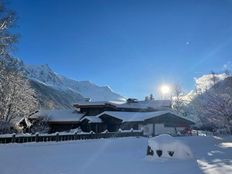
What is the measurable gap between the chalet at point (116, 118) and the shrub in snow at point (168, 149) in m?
19.9

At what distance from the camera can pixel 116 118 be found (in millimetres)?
47062

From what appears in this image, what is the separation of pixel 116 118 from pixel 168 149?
2837 centimetres

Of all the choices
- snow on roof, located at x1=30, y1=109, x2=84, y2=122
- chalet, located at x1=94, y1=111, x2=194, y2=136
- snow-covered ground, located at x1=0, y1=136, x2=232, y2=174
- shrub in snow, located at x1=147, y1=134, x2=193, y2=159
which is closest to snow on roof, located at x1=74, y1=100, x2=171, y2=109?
snow on roof, located at x1=30, y1=109, x2=84, y2=122

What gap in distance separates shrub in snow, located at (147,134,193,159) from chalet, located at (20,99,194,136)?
19885 mm

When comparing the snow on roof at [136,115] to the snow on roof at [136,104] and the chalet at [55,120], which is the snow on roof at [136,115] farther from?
the chalet at [55,120]

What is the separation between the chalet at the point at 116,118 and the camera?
137 feet

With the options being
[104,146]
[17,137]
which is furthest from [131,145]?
[17,137]

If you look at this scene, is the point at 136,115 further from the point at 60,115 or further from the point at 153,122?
the point at 60,115

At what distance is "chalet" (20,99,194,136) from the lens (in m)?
41.6

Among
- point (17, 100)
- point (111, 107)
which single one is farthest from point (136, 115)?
point (17, 100)

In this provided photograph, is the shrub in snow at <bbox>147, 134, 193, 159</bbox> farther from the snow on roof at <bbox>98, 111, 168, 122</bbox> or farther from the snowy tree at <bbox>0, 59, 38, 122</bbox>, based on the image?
the snowy tree at <bbox>0, 59, 38, 122</bbox>

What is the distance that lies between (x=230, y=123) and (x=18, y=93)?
107ft

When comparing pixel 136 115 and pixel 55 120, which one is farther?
pixel 55 120

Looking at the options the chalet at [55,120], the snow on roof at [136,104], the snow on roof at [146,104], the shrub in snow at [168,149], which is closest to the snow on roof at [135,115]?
the snow on roof at [136,104]
